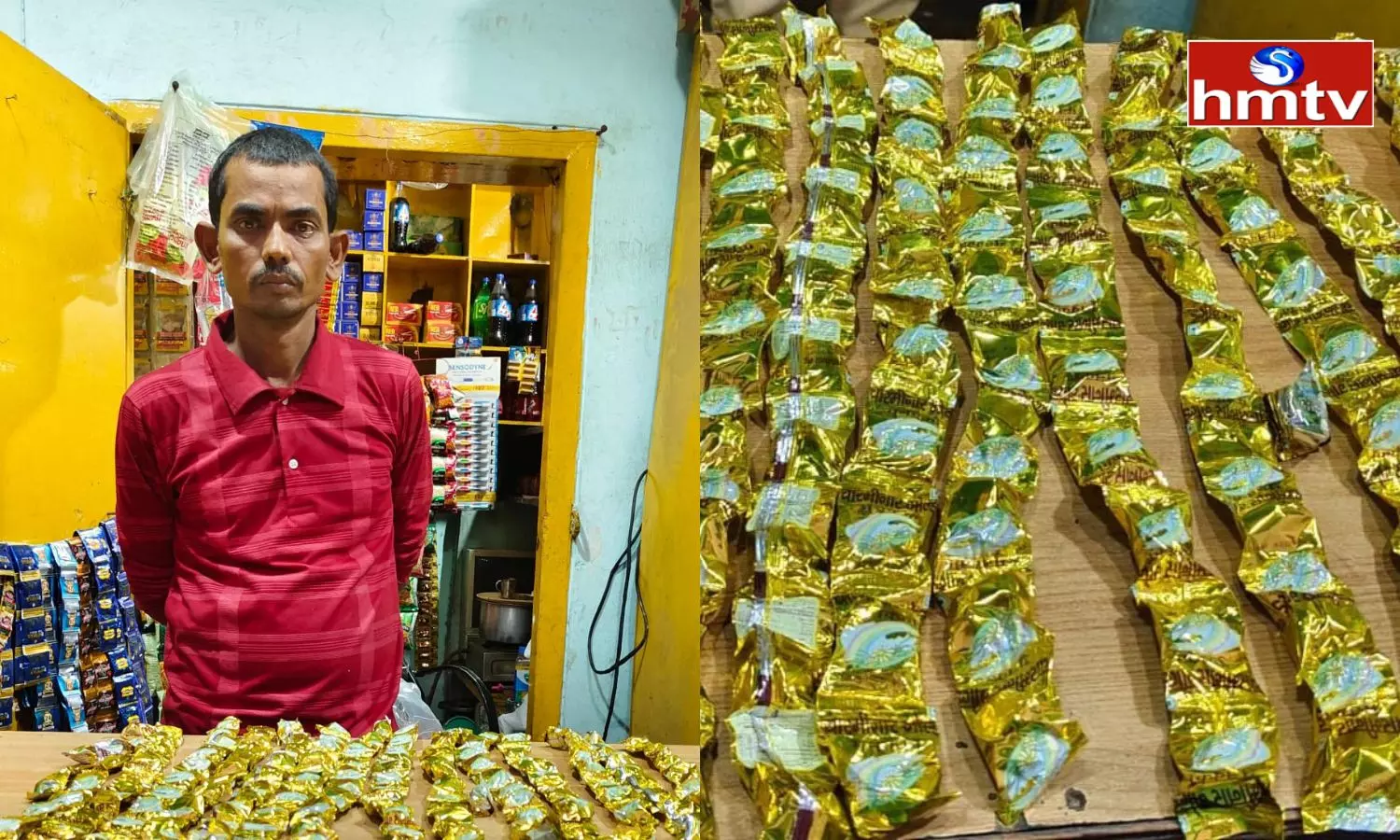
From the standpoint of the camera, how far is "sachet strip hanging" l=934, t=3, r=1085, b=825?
43 cm

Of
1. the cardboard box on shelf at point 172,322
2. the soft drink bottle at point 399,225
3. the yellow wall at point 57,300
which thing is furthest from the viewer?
the soft drink bottle at point 399,225

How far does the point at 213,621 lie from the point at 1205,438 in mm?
850

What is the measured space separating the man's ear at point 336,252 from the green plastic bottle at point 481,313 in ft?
6.03

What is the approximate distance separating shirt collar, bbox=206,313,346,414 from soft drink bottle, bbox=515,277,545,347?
5.93 ft

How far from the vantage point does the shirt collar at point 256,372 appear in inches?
33.2

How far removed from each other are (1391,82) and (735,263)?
0.59 metres

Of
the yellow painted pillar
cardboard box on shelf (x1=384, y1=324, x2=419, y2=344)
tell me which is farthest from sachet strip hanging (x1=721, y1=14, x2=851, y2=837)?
cardboard box on shelf (x1=384, y1=324, x2=419, y2=344)

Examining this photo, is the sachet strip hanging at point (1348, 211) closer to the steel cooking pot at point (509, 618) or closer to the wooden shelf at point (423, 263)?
the steel cooking pot at point (509, 618)

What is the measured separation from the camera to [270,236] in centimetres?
78

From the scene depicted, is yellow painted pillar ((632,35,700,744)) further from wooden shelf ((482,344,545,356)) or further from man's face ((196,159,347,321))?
wooden shelf ((482,344,545,356))

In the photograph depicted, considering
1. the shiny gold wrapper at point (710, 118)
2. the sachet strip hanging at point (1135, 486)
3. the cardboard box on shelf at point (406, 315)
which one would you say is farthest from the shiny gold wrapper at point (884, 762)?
the cardboard box on shelf at point (406, 315)

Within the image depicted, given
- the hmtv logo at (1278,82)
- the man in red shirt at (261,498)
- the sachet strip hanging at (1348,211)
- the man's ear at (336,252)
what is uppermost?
the hmtv logo at (1278,82)

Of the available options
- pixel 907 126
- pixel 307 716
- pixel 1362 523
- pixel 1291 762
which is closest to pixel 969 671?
pixel 1291 762

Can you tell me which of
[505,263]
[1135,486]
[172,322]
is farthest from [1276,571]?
[505,263]
